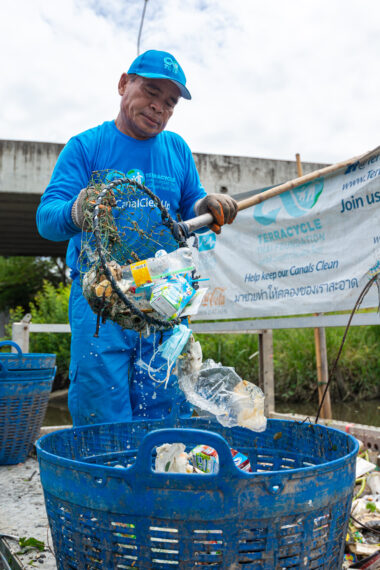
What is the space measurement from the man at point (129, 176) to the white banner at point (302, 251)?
153 centimetres

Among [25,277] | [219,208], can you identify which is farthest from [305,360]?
[25,277]

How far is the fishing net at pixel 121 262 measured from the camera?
4.93ft

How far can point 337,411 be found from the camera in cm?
631

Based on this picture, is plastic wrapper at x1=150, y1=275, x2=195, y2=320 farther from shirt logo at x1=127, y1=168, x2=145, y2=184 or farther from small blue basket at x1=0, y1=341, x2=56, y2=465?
small blue basket at x1=0, y1=341, x2=56, y2=465

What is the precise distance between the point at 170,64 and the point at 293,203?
2041 mm

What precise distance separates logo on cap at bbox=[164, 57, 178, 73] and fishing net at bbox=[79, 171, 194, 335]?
470 millimetres

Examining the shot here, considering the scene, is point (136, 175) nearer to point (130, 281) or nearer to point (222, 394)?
point (130, 281)

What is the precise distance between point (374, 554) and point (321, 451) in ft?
1.35

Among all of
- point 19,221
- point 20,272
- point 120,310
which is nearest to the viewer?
point 120,310

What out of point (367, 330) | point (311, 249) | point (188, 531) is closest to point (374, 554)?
point (188, 531)

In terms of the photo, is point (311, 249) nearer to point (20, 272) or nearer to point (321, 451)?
point (321, 451)

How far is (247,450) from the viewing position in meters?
1.77

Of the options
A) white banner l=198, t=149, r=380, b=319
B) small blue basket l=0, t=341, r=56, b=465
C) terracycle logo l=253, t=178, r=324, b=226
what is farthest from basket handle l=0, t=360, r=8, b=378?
terracycle logo l=253, t=178, r=324, b=226

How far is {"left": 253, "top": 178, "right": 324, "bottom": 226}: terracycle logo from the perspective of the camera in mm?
3650
